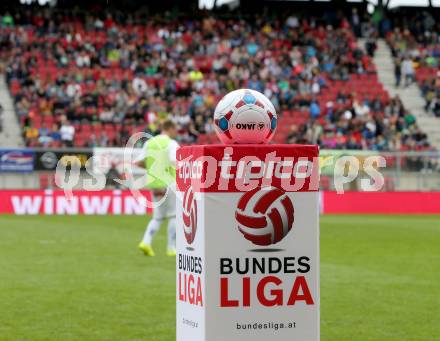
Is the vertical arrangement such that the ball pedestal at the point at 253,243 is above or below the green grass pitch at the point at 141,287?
above

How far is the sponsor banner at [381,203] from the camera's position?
113 ft

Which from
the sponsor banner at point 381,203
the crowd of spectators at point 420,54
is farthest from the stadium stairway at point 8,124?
the crowd of spectators at point 420,54

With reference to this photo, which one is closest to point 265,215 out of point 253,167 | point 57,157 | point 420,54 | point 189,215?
point 253,167

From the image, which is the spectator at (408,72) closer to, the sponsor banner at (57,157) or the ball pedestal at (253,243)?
the sponsor banner at (57,157)

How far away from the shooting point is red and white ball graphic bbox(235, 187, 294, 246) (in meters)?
6.90

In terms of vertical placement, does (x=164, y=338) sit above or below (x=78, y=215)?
above

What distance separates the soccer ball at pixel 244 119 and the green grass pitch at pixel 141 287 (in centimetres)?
295

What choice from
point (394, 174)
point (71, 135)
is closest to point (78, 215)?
point (71, 135)

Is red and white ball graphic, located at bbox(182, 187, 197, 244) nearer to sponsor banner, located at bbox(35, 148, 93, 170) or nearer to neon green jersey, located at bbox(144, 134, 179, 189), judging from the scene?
neon green jersey, located at bbox(144, 134, 179, 189)

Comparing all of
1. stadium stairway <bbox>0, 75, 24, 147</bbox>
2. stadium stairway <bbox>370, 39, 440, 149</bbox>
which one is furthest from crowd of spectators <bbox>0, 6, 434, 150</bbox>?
stadium stairway <bbox>370, 39, 440, 149</bbox>

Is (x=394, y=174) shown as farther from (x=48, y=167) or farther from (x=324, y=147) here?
(x=48, y=167)

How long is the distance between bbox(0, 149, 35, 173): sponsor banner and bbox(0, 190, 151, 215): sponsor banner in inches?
26.9

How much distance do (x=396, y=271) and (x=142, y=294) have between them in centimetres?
469

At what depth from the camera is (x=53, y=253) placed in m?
18.4
